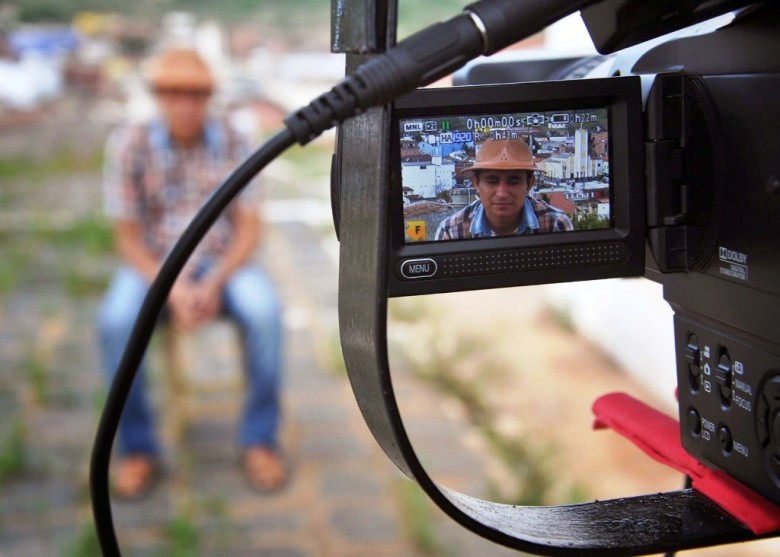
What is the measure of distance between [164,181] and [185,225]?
0.13m

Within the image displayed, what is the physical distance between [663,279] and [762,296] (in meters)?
0.10

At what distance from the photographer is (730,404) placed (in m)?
0.58

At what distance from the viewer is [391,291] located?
0.54 metres

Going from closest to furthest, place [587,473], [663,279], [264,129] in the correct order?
[663,279]
[587,473]
[264,129]

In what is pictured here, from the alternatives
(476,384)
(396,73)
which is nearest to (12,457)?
(476,384)

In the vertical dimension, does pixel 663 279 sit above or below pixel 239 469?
above

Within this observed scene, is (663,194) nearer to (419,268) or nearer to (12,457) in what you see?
(419,268)

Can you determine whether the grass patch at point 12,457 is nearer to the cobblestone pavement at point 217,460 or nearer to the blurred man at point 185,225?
the cobblestone pavement at point 217,460

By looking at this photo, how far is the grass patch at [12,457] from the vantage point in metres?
2.27

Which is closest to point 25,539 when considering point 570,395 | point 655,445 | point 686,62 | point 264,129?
point 570,395

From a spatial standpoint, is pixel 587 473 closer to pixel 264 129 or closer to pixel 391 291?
pixel 391 291

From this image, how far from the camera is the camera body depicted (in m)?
0.53

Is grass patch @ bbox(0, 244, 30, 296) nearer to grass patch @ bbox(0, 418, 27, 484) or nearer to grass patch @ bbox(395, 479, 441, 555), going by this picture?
grass patch @ bbox(0, 418, 27, 484)

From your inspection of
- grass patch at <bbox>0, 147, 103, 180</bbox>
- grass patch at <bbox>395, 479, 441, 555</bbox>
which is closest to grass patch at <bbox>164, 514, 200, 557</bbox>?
grass patch at <bbox>395, 479, 441, 555</bbox>
